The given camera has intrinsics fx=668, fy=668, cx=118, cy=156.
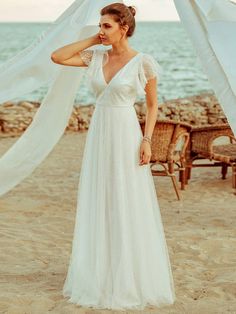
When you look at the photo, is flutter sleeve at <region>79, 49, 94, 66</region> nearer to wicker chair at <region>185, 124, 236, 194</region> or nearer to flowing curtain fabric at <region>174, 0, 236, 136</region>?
flowing curtain fabric at <region>174, 0, 236, 136</region>

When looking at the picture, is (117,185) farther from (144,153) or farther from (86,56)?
(86,56)

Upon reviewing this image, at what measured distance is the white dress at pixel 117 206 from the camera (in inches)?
175

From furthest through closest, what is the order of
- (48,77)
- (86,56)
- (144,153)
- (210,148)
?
1. (210,148)
2. (48,77)
3. (86,56)
4. (144,153)

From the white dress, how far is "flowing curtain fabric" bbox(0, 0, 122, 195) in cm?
72

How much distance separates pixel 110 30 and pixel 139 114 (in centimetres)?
1088

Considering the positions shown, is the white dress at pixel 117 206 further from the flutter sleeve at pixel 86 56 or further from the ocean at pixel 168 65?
the ocean at pixel 168 65

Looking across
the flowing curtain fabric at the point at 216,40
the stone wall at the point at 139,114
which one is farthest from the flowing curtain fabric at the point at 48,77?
the stone wall at the point at 139,114

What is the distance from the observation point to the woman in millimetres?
4426

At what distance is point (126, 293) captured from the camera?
454 cm

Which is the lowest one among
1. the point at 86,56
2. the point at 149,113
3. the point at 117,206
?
the point at 117,206

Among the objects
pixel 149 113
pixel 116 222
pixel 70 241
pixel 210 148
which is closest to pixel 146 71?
→ pixel 149 113

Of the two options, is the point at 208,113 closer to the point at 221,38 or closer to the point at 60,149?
the point at 60,149

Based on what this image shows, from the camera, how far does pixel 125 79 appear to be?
437cm

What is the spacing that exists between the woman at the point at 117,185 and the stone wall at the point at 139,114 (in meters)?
9.55
